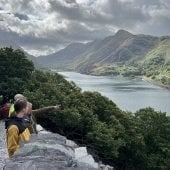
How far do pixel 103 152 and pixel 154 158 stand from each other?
363 inches

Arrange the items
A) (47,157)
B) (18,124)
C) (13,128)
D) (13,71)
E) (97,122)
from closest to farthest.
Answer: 1. (47,157)
2. (13,128)
3. (18,124)
4. (97,122)
5. (13,71)

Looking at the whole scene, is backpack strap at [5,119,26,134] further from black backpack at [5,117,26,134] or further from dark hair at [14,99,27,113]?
dark hair at [14,99,27,113]

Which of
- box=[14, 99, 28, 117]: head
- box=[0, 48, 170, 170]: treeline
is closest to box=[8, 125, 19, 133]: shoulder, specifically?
box=[14, 99, 28, 117]: head

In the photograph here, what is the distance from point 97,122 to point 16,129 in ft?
140

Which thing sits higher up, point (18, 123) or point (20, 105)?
point (20, 105)

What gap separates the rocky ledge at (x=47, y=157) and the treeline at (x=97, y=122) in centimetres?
3606

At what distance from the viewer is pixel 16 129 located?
1186 centimetres

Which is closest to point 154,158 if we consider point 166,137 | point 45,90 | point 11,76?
point 166,137

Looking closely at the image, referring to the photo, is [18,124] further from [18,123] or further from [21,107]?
[21,107]

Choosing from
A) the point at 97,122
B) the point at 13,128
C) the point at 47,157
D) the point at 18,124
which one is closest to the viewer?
the point at 47,157

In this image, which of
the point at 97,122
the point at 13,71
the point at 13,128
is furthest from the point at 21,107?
the point at 13,71

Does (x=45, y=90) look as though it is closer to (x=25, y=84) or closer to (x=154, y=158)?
(x=25, y=84)

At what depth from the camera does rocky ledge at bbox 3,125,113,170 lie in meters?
10.1

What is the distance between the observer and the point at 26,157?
10.9 metres
